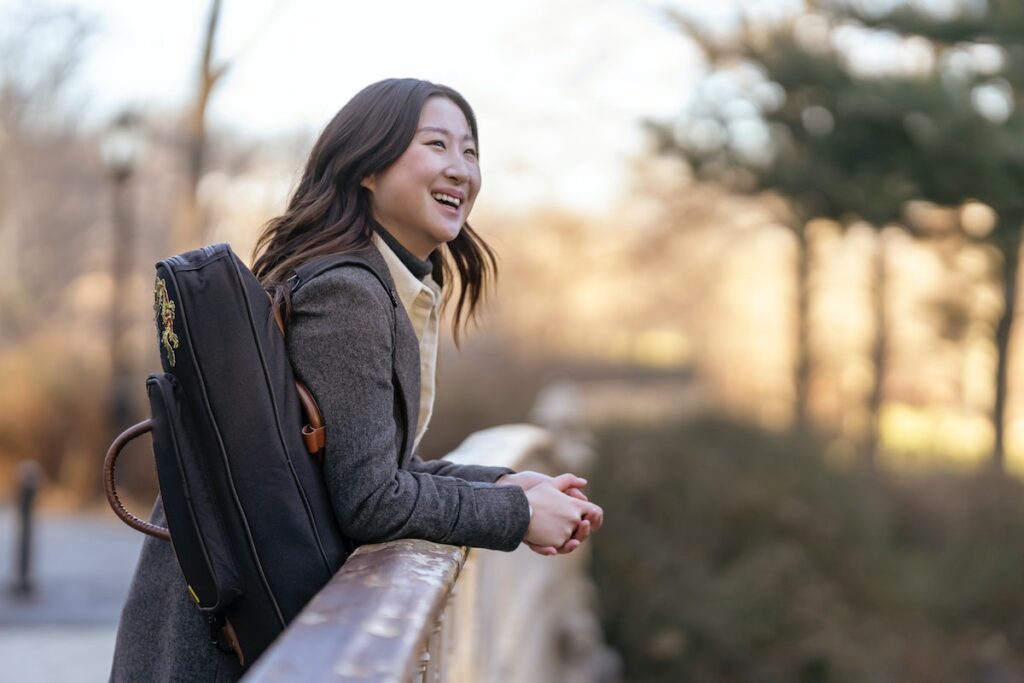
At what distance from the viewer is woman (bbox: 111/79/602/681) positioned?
202cm

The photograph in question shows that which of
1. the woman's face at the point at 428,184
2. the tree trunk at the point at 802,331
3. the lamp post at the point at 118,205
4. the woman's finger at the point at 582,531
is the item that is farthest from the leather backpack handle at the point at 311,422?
the tree trunk at the point at 802,331

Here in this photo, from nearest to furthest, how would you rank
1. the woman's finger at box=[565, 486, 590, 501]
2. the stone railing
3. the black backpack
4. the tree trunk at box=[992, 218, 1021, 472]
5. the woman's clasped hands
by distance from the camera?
the stone railing
the black backpack
the woman's clasped hands
the woman's finger at box=[565, 486, 590, 501]
the tree trunk at box=[992, 218, 1021, 472]

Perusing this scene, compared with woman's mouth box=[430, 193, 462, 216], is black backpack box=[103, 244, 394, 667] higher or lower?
lower

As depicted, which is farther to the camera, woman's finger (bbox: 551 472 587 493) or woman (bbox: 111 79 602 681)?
woman's finger (bbox: 551 472 587 493)

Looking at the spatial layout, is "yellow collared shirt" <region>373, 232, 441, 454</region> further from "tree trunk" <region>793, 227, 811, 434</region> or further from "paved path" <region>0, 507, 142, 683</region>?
"tree trunk" <region>793, 227, 811, 434</region>

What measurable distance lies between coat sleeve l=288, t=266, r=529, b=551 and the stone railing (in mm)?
49

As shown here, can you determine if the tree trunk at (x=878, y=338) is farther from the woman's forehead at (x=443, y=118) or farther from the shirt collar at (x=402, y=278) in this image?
the shirt collar at (x=402, y=278)

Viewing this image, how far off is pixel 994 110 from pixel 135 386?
29.5 ft

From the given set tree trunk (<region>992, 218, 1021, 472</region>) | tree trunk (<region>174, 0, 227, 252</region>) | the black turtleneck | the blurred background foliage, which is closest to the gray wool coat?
the black turtleneck

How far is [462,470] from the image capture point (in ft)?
8.17

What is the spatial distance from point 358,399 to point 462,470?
0.52 meters

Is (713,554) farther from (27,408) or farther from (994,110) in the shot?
(27,408)

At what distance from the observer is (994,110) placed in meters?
12.1

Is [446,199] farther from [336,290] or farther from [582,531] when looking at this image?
[582,531]
